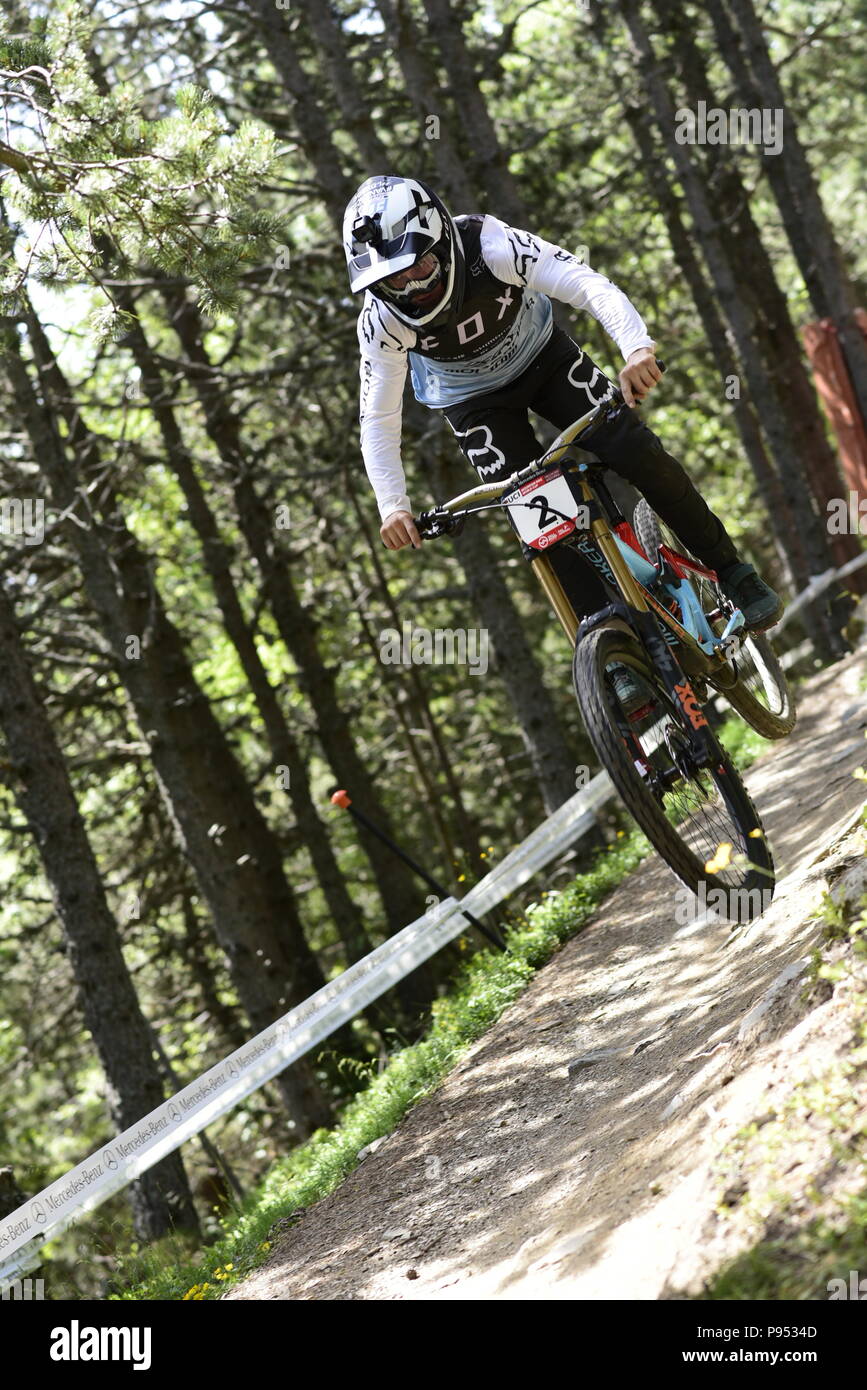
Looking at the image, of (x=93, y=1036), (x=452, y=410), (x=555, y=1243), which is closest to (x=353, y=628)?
(x=93, y=1036)

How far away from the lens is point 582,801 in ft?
33.9

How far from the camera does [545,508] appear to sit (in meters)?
5.25

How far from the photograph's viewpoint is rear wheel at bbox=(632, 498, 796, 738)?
19.7ft

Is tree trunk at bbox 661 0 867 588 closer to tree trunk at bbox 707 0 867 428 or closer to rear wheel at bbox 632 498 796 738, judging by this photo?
tree trunk at bbox 707 0 867 428

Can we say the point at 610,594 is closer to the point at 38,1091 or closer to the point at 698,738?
the point at 698,738

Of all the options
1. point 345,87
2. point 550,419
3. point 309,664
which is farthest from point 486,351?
point 309,664

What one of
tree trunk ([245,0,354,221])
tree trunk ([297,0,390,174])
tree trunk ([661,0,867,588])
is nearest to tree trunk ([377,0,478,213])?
tree trunk ([297,0,390,174])

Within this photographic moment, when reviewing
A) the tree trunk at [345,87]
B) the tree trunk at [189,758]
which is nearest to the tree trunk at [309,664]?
the tree trunk at [189,758]

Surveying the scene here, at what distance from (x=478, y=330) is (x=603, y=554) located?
3.67ft

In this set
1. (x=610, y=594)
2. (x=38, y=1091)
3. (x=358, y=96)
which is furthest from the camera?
(x=38, y=1091)

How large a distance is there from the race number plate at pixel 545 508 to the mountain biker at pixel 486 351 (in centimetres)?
27

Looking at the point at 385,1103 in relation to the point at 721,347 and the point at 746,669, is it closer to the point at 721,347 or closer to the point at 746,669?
the point at 746,669

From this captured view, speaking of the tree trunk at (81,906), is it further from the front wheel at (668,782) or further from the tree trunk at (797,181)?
the tree trunk at (797,181)

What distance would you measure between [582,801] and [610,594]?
5.03 m
